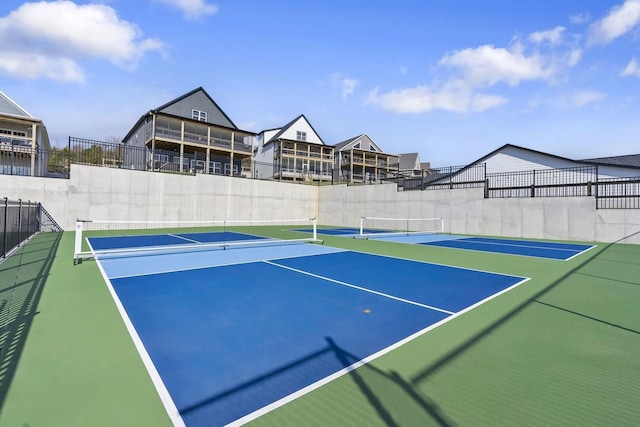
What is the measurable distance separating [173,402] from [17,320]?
127 inches

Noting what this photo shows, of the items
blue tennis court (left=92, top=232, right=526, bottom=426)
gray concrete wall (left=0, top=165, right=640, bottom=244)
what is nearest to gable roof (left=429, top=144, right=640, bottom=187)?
gray concrete wall (left=0, top=165, right=640, bottom=244)

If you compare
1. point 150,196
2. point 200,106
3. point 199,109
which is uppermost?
point 200,106

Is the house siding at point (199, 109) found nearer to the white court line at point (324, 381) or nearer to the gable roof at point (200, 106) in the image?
the gable roof at point (200, 106)

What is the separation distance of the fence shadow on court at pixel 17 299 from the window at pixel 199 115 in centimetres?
2928

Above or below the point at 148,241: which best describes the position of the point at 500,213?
above

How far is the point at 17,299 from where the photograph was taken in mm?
5039

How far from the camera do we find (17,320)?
4137mm

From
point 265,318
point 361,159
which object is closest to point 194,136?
point 361,159

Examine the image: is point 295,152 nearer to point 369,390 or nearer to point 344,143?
point 344,143

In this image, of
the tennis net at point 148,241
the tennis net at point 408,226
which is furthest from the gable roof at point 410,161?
the tennis net at point 148,241

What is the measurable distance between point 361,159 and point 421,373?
4866 centimetres

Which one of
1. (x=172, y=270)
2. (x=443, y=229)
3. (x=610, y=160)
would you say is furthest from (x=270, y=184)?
(x=610, y=160)

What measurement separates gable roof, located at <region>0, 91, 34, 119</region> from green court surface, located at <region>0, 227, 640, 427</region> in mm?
27693

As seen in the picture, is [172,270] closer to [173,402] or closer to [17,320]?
[17,320]
